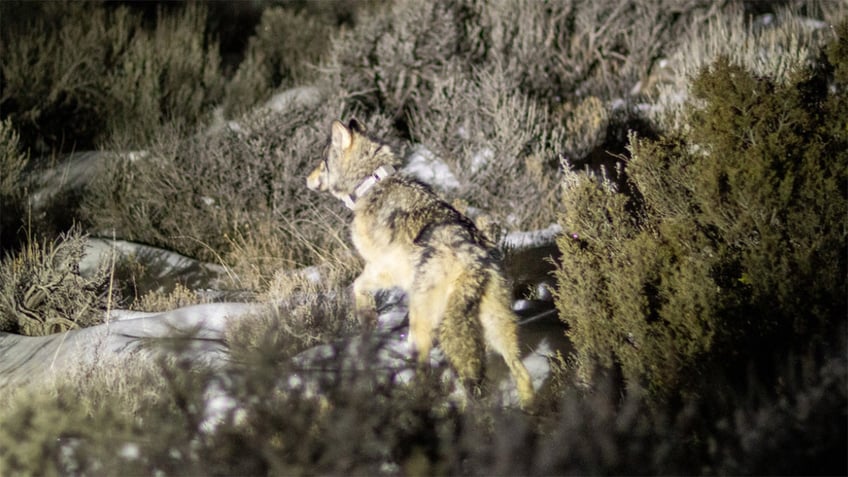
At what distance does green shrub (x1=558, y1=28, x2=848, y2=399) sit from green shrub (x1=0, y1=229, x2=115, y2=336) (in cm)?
404

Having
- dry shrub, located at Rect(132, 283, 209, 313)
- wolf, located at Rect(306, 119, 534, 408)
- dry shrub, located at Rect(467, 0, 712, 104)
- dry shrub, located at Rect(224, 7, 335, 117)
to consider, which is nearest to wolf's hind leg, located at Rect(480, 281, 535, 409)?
wolf, located at Rect(306, 119, 534, 408)

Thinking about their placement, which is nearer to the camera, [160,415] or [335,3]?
[160,415]

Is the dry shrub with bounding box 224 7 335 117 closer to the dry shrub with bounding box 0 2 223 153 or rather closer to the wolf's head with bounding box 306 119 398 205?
the dry shrub with bounding box 0 2 223 153

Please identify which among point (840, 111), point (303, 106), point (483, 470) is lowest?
point (303, 106)

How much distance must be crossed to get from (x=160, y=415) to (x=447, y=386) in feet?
4.85

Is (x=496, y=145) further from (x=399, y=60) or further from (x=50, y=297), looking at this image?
(x=50, y=297)

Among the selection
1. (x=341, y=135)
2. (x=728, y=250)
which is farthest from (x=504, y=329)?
(x=341, y=135)

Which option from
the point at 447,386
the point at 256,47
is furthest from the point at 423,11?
the point at 447,386

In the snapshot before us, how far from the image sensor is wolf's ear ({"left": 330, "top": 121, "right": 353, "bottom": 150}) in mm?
5266

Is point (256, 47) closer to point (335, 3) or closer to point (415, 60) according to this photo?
point (335, 3)

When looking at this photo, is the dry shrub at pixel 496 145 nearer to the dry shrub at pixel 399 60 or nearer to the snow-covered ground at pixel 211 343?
the dry shrub at pixel 399 60

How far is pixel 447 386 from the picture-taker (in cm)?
394

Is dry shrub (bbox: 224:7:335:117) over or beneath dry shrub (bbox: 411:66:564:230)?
beneath

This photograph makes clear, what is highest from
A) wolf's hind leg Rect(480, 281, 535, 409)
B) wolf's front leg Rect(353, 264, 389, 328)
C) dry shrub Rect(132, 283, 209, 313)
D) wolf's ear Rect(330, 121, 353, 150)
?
wolf's ear Rect(330, 121, 353, 150)
